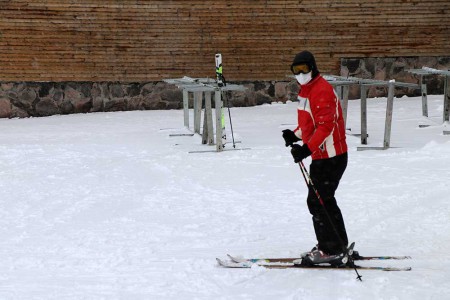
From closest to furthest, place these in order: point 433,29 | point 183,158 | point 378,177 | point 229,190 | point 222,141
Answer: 1. point 229,190
2. point 378,177
3. point 183,158
4. point 222,141
5. point 433,29

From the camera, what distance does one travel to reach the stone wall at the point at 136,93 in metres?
19.0

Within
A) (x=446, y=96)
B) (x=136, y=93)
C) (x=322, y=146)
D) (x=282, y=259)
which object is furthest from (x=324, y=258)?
(x=136, y=93)

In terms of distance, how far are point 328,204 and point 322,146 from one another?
43 centimetres

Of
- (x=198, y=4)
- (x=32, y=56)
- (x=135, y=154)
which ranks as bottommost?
(x=135, y=154)

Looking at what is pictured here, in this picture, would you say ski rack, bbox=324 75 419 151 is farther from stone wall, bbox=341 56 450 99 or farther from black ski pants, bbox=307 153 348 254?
stone wall, bbox=341 56 450 99

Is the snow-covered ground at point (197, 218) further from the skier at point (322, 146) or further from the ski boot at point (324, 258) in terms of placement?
the skier at point (322, 146)

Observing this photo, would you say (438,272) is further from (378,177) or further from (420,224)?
(378,177)

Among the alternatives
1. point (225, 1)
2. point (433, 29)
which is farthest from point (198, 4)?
point (433, 29)

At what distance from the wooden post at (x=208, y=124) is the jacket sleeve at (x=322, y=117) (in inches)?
289

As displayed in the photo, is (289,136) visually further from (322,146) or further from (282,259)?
(282,259)

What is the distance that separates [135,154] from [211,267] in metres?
6.75

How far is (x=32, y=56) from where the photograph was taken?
18.7 meters

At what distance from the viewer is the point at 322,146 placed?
209 inches

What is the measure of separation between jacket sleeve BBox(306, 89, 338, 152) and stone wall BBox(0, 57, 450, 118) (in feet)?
47.9
